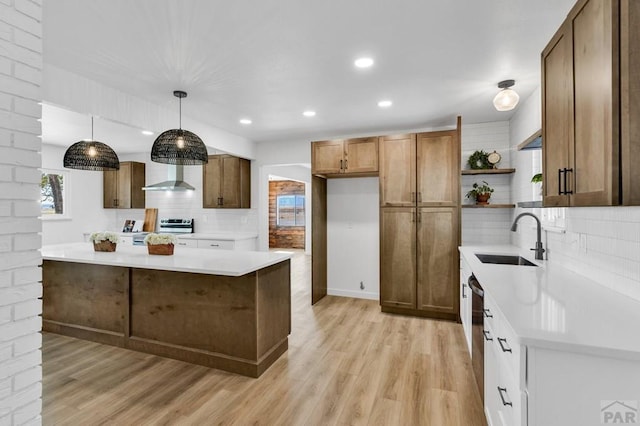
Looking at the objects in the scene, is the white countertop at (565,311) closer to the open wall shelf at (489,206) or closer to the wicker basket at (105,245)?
the open wall shelf at (489,206)

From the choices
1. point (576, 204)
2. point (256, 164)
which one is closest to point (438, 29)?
point (576, 204)

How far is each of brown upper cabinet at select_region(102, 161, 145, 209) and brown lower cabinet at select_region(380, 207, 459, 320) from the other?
489 cm

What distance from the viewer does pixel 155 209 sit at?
20.8ft

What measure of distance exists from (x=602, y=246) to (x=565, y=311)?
816 mm

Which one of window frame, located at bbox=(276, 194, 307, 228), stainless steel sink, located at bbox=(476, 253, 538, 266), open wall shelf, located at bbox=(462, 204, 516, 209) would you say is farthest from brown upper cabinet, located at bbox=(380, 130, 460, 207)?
window frame, located at bbox=(276, 194, 307, 228)

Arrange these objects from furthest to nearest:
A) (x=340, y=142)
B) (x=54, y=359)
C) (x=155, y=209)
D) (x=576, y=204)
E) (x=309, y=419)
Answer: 1. (x=155, y=209)
2. (x=340, y=142)
3. (x=54, y=359)
4. (x=309, y=419)
5. (x=576, y=204)

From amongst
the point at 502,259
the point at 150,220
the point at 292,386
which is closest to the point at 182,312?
the point at 292,386

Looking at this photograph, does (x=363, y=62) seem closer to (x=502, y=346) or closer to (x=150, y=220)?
(x=502, y=346)

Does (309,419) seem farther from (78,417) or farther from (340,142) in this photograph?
(340,142)

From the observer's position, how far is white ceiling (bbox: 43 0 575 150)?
1909 mm

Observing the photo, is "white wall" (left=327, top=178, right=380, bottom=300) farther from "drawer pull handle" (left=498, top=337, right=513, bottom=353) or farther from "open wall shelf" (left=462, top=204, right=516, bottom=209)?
"drawer pull handle" (left=498, top=337, right=513, bottom=353)

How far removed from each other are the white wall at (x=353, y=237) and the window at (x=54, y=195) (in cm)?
499

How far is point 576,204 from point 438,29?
137 centimetres

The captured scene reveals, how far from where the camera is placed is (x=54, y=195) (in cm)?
593
